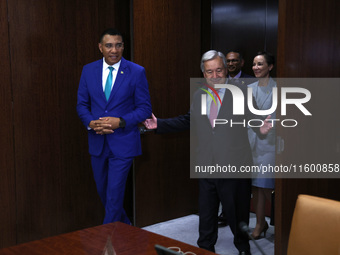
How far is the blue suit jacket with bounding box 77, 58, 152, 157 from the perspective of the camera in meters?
3.36

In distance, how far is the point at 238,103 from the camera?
9.89ft

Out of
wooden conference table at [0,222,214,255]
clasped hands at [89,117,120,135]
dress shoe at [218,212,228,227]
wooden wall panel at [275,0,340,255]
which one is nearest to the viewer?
wooden conference table at [0,222,214,255]

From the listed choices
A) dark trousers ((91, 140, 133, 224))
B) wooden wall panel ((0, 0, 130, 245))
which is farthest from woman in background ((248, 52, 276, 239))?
wooden wall panel ((0, 0, 130, 245))

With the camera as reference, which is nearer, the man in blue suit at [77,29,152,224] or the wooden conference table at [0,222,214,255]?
the wooden conference table at [0,222,214,255]

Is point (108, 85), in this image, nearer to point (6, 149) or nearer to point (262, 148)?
point (6, 149)

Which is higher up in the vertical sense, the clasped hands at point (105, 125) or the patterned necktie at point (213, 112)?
the patterned necktie at point (213, 112)

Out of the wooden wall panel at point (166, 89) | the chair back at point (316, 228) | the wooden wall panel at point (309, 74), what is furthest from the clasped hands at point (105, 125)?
the chair back at point (316, 228)

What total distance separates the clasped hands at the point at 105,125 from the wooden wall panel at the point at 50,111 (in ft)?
1.77

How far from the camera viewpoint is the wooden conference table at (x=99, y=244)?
149cm

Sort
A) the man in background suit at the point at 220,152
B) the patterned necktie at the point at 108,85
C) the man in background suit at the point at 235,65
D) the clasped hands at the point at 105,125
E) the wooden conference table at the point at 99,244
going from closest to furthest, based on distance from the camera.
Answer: the wooden conference table at the point at 99,244, the man in background suit at the point at 220,152, the clasped hands at the point at 105,125, the patterned necktie at the point at 108,85, the man in background suit at the point at 235,65

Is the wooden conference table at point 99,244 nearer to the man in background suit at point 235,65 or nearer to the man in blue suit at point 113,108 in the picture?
the man in blue suit at point 113,108

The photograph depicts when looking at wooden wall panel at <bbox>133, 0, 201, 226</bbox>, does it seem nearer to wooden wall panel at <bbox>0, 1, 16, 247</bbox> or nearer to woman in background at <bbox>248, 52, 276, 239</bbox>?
woman in background at <bbox>248, 52, 276, 239</bbox>

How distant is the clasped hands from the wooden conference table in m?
1.61

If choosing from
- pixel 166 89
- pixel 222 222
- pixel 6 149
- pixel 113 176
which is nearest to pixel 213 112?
pixel 113 176
